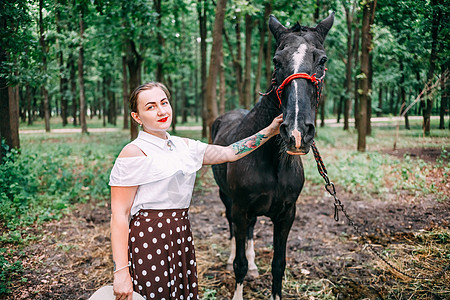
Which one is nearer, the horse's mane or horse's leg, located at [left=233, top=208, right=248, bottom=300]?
the horse's mane

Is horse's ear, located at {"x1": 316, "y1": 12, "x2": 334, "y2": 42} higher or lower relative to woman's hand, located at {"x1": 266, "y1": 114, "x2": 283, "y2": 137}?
higher

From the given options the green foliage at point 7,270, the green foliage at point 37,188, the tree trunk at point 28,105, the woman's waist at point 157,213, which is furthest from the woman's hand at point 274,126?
the tree trunk at point 28,105

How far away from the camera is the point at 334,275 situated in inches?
143

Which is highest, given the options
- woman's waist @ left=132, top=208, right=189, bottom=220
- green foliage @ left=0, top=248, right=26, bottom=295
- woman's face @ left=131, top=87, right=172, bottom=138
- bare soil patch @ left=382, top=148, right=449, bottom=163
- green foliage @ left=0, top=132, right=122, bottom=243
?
woman's face @ left=131, top=87, right=172, bottom=138

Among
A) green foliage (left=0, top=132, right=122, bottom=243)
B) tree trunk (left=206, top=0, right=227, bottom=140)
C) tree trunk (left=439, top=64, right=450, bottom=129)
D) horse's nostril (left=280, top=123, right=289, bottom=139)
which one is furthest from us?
tree trunk (left=206, top=0, right=227, bottom=140)

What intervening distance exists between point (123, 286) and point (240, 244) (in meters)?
1.55

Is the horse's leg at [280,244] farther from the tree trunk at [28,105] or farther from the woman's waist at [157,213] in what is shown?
the tree trunk at [28,105]

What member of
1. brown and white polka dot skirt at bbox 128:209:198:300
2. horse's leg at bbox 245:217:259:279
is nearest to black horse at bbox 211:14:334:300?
horse's leg at bbox 245:217:259:279

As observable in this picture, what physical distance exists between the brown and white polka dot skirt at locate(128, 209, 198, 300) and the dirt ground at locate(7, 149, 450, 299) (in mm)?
1632

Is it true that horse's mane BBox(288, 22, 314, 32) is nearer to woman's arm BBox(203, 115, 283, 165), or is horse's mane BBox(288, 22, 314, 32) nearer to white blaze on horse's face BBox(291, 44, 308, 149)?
white blaze on horse's face BBox(291, 44, 308, 149)

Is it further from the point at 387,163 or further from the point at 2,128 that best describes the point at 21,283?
the point at 387,163

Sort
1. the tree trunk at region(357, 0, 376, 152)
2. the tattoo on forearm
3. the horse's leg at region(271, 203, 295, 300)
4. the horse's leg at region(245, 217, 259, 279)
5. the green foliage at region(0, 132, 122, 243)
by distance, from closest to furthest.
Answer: the tattoo on forearm, the horse's leg at region(271, 203, 295, 300), the horse's leg at region(245, 217, 259, 279), the green foliage at region(0, 132, 122, 243), the tree trunk at region(357, 0, 376, 152)

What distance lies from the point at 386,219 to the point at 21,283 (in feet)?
16.9

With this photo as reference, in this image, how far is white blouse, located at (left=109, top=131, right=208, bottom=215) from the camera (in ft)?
5.70
